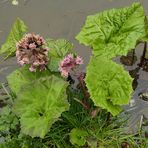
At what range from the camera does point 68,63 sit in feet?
9.24

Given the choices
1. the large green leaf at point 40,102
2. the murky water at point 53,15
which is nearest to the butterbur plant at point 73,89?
the large green leaf at point 40,102

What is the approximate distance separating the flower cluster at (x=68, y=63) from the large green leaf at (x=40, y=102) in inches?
2.5

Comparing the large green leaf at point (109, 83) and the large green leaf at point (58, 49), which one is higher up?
the large green leaf at point (58, 49)

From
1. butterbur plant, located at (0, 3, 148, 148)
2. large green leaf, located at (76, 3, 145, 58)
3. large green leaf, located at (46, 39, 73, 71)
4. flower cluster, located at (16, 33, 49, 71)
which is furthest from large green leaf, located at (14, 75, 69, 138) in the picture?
large green leaf, located at (76, 3, 145, 58)

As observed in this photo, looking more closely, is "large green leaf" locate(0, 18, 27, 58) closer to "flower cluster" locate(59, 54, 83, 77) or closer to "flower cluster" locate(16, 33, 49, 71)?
"flower cluster" locate(16, 33, 49, 71)

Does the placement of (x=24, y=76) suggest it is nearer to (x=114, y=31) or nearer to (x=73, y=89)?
(x=73, y=89)

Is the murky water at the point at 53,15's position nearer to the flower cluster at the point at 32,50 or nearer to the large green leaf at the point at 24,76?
the large green leaf at the point at 24,76

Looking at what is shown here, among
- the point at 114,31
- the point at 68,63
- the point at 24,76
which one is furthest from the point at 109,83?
the point at 24,76

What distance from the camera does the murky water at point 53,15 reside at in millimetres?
3727

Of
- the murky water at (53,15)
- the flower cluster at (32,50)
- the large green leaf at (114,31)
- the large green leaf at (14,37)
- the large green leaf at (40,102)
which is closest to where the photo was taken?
the large green leaf at (40,102)

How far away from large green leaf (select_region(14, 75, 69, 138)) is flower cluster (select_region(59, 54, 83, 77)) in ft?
0.21

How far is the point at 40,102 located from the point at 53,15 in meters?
1.25

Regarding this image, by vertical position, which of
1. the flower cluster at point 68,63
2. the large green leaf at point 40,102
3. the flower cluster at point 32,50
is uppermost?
the flower cluster at point 32,50

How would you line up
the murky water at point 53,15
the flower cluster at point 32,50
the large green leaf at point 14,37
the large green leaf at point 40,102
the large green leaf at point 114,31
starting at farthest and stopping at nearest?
the murky water at point 53,15 < the large green leaf at point 14,37 < the large green leaf at point 114,31 < the flower cluster at point 32,50 < the large green leaf at point 40,102
